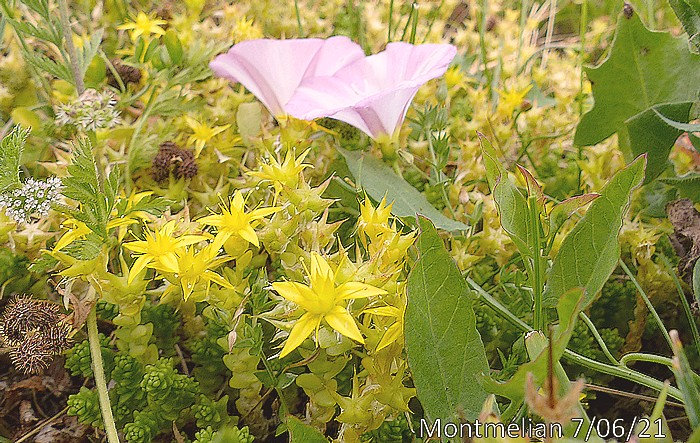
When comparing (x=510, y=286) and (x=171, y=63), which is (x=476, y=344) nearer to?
(x=510, y=286)

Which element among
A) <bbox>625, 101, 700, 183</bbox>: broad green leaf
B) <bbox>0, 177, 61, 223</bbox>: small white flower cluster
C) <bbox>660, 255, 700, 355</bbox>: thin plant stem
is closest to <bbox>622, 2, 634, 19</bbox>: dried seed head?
<bbox>625, 101, 700, 183</bbox>: broad green leaf

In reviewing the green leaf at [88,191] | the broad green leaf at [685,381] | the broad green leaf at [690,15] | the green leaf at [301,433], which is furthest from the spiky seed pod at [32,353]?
the broad green leaf at [690,15]

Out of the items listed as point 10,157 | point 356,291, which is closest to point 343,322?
point 356,291

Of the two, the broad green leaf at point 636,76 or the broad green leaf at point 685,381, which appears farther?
the broad green leaf at point 636,76

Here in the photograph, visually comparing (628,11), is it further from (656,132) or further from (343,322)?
(343,322)

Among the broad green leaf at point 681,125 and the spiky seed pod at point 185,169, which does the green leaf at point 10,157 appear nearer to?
the spiky seed pod at point 185,169

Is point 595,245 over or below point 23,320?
over
